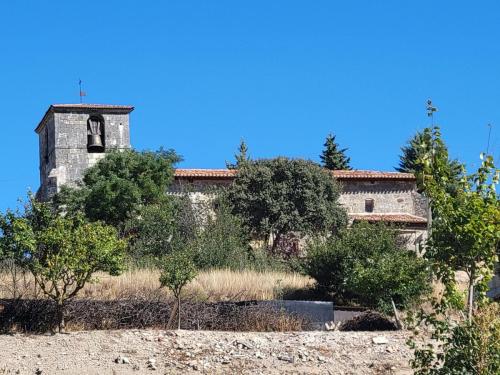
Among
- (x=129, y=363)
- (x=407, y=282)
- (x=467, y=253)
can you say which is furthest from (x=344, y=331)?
(x=467, y=253)

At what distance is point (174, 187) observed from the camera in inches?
1973

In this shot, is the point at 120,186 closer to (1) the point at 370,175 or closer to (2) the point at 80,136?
(2) the point at 80,136

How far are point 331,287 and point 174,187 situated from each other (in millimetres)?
19930

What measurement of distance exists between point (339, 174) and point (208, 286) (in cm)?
2455

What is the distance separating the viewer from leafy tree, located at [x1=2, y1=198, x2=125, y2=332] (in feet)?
74.2

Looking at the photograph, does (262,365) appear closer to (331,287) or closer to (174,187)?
(331,287)

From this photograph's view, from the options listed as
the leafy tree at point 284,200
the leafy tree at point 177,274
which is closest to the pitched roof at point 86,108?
the leafy tree at point 284,200

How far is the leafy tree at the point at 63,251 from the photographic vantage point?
22609 mm

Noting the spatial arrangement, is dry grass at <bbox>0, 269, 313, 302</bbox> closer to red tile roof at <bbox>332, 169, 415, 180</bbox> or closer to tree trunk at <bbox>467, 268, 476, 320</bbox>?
tree trunk at <bbox>467, 268, 476, 320</bbox>

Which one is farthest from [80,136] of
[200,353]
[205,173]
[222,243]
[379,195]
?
[200,353]

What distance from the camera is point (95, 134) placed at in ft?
171

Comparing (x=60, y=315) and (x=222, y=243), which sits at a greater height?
(x=222, y=243)

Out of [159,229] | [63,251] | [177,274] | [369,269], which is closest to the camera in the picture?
[63,251]

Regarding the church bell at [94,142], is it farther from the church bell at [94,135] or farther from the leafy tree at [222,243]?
the leafy tree at [222,243]
